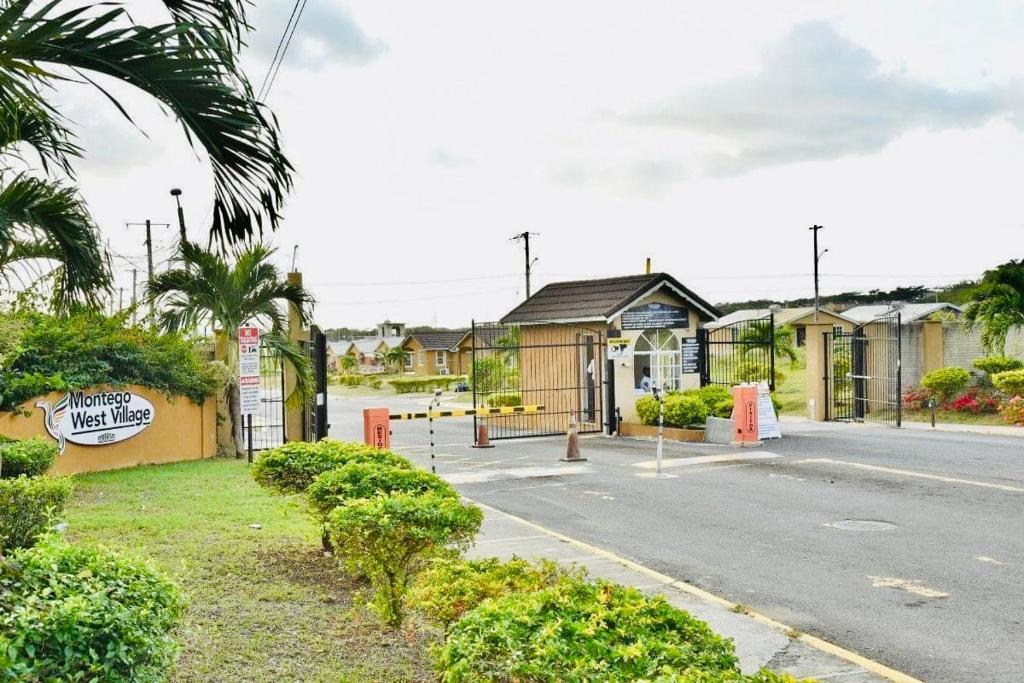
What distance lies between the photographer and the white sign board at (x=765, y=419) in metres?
20.5

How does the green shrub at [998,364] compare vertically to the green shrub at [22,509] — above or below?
above

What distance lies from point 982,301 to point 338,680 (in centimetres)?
2584

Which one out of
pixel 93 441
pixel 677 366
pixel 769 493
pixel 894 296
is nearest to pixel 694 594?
pixel 769 493

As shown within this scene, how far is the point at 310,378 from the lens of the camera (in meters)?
18.0

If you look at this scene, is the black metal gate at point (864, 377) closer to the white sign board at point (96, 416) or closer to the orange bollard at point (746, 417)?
the orange bollard at point (746, 417)

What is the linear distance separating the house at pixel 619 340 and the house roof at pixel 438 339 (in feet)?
201

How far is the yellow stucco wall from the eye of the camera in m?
14.5

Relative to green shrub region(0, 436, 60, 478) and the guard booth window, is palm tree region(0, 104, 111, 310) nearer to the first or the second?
green shrub region(0, 436, 60, 478)

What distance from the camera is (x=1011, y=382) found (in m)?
24.1

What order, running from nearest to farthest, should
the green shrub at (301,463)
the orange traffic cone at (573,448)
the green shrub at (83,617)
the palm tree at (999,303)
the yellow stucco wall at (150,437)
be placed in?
the green shrub at (83,617)
the green shrub at (301,463)
the yellow stucco wall at (150,437)
the orange traffic cone at (573,448)
the palm tree at (999,303)

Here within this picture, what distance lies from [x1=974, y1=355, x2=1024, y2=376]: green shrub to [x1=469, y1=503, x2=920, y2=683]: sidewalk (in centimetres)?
2035

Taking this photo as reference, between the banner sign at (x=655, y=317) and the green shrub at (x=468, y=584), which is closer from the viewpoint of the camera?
the green shrub at (x=468, y=584)

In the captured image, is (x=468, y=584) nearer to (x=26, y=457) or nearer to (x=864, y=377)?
(x=26, y=457)

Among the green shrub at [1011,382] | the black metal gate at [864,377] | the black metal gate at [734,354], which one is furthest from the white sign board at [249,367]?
the green shrub at [1011,382]
